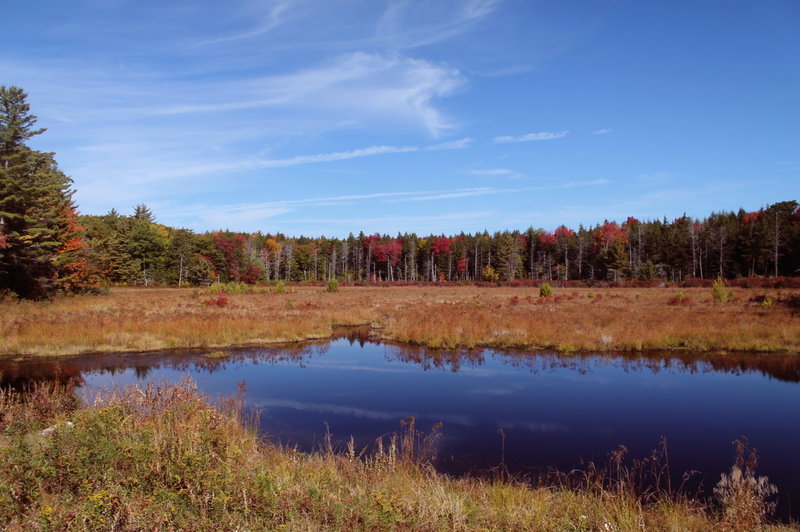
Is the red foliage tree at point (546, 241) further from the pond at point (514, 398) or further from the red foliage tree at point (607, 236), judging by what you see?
the pond at point (514, 398)

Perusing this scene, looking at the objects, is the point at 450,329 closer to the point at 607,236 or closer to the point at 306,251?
the point at 607,236

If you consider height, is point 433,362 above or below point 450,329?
below

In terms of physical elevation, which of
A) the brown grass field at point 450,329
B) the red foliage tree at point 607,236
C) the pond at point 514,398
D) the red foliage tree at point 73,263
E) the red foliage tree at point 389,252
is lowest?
the pond at point 514,398

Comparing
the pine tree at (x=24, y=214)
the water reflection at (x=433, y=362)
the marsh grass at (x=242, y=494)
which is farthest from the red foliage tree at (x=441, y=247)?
the marsh grass at (x=242, y=494)

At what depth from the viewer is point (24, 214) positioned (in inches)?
1228

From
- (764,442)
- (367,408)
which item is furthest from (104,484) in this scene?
(764,442)

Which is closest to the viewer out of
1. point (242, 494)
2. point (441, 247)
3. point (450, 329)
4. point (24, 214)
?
point (242, 494)

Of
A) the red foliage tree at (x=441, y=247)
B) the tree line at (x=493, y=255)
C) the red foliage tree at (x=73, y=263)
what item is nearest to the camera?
the red foliage tree at (x=73, y=263)

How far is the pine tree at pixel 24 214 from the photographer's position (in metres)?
29.7

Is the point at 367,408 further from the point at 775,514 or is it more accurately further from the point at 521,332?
the point at 521,332

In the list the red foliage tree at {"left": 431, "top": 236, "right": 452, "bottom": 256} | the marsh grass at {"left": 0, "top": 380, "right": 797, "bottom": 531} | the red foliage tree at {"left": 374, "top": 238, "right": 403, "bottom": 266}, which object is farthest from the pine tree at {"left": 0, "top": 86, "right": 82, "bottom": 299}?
the red foliage tree at {"left": 431, "top": 236, "right": 452, "bottom": 256}

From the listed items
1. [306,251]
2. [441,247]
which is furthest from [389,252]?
[306,251]

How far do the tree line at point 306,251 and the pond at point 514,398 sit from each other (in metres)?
19.8

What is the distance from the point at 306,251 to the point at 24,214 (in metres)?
95.0
